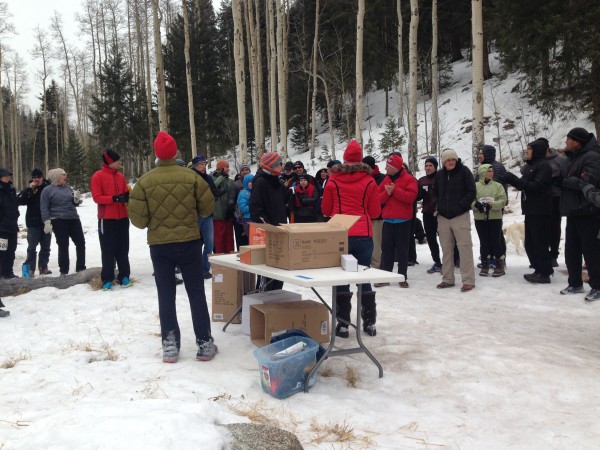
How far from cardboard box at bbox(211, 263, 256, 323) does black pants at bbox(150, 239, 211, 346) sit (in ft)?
3.75

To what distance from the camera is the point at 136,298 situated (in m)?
6.70

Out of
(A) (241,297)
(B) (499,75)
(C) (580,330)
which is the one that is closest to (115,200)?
(A) (241,297)

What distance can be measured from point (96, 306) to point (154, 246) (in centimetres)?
260

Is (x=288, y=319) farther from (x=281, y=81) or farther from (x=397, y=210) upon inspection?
(x=281, y=81)

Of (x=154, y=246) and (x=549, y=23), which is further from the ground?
(x=549, y=23)

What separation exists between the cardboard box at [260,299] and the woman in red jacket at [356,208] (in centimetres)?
51

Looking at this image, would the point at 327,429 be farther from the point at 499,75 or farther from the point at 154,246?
the point at 499,75

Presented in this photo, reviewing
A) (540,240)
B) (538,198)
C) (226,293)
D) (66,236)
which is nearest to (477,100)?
(538,198)

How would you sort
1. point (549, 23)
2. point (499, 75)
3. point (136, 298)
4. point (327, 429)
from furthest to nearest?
point (499, 75), point (549, 23), point (136, 298), point (327, 429)

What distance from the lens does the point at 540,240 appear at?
703cm

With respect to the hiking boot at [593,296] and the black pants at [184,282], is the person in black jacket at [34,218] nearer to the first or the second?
the black pants at [184,282]

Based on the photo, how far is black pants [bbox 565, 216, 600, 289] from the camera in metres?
5.83

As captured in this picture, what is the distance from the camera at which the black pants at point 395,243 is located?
Result: 7383 millimetres

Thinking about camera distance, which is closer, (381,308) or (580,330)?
(580,330)
